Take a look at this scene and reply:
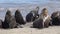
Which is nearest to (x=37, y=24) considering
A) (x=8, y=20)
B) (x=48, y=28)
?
(x=48, y=28)

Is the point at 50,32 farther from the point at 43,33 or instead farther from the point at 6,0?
the point at 6,0

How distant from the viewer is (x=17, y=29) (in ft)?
26.5

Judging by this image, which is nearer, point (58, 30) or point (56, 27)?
point (58, 30)

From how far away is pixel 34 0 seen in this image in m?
17.2

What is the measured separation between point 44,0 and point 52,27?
9.25 m

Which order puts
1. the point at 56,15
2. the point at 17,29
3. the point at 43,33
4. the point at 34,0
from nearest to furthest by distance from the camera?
the point at 43,33, the point at 17,29, the point at 56,15, the point at 34,0

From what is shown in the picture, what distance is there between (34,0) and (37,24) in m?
9.00

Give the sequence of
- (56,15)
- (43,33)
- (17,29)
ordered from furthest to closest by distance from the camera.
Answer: (56,15)
(17,29)
(43,33)

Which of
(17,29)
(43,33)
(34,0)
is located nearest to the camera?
(43,33)

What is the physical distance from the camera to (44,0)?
57.7ft

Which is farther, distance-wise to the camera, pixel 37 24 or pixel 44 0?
pixel 44 0

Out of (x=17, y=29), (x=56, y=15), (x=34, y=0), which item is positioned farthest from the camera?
(x=34, y=0)

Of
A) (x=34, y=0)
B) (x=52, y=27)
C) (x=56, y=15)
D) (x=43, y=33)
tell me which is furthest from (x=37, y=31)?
(x=34, y=0)

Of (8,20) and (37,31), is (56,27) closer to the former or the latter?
(37,31)
